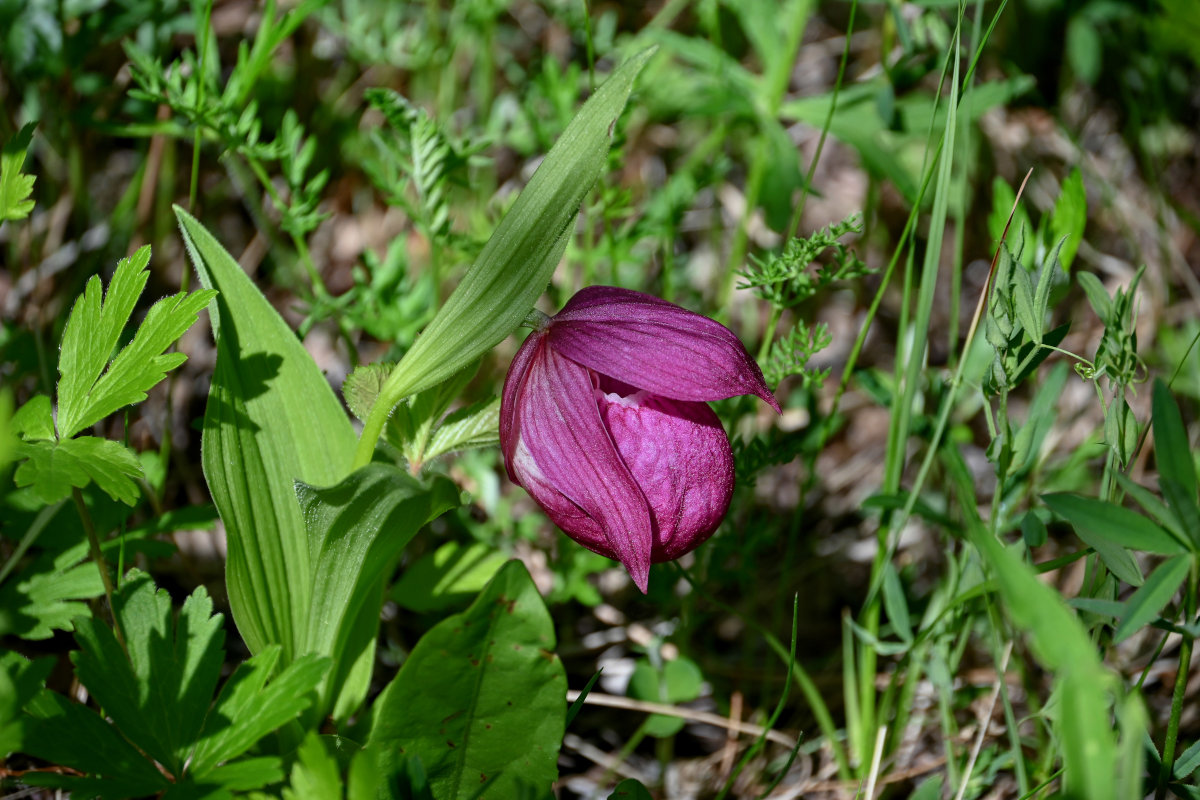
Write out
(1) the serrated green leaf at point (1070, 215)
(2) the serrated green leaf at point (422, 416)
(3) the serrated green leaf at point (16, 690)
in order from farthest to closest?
(1) the serrated green leaf at point (1070, 215), (2) the serrated green leaf at point (422, 416), (3) the serrated green leaf at point (16, 690)

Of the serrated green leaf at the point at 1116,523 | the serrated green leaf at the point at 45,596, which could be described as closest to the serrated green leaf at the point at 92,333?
the serrated green leaf at the point at 45,596

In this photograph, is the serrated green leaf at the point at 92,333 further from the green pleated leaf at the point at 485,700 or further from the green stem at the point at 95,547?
the green pleated leaf at the point at 485,700

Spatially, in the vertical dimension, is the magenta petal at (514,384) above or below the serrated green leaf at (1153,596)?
above

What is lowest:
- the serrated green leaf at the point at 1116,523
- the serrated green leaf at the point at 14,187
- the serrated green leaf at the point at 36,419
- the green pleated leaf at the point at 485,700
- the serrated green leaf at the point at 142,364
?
the green pleated leaf at the point at 485,700

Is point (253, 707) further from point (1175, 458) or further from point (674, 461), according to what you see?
point (1175, 458)

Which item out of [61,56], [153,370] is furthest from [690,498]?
[61,56]

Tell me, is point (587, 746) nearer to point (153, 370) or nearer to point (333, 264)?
point (153, 370)
